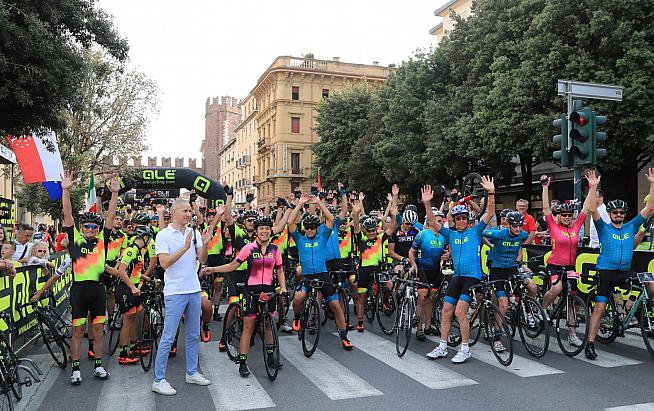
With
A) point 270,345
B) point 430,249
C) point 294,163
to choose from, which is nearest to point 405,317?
point 430,249

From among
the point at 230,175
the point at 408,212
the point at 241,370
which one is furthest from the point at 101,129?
the point at 230,175

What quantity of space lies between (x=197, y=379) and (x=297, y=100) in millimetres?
61253

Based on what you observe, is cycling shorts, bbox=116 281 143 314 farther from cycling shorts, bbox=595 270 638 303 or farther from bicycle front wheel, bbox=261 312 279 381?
cycling shorts, bbox=595 270 638 303

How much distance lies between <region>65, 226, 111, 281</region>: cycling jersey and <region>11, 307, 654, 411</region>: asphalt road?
1211mm

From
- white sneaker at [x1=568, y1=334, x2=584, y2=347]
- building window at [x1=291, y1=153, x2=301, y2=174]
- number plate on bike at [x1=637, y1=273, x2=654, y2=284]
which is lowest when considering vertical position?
white sneaker at [x1=568, y1=334, x2=584, y2=347]

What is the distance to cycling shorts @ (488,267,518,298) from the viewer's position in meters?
8.11

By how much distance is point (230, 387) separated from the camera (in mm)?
6340

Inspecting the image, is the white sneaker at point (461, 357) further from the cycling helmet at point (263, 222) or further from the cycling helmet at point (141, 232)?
the cycling helmet at point (141, 232)

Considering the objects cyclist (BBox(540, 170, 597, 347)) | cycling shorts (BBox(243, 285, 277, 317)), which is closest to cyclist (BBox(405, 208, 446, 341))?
cyclist (BBox(540, 170, 597, 347))

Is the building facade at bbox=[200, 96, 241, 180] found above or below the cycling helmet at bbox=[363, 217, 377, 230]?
above

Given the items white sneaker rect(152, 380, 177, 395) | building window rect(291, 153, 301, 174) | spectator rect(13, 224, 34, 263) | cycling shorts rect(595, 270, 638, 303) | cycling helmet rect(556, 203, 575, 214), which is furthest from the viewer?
building window rect(291, 153, 301, 174)

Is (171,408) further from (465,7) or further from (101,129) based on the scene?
(465,7)

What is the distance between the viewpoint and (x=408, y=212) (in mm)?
10445

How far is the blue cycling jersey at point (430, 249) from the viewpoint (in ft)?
29.3
